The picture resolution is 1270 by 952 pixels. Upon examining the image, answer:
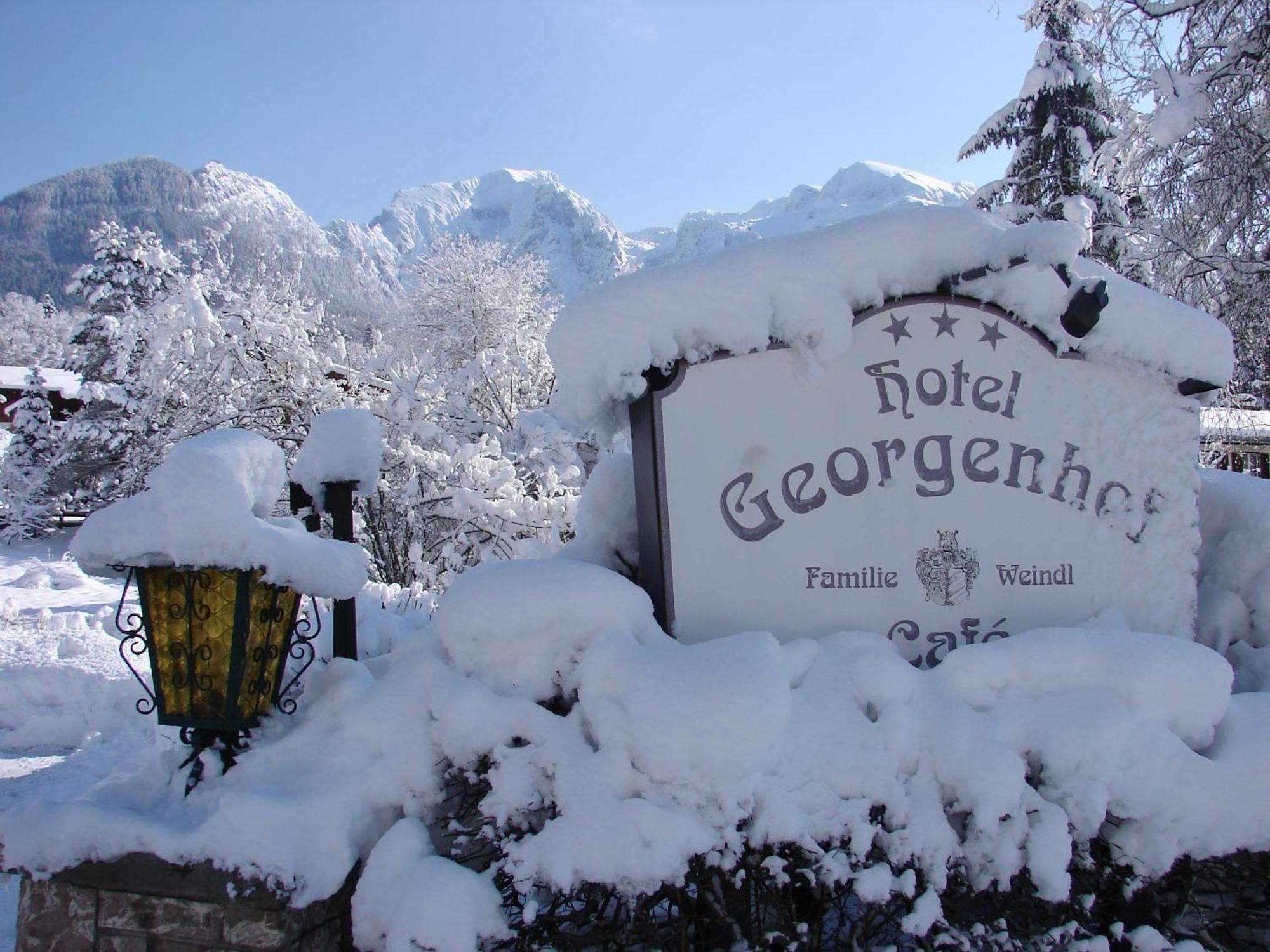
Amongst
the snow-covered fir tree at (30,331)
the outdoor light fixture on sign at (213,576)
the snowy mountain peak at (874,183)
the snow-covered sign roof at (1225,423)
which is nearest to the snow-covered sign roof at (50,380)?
the snow-covered fir tree at (30,331)

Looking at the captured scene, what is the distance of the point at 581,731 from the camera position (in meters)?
2.32

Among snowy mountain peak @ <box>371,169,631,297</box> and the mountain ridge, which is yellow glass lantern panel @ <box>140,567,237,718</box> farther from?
snowy mountain peak @ <box>371,169,631,297</box>

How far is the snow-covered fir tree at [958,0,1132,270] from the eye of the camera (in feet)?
42.0

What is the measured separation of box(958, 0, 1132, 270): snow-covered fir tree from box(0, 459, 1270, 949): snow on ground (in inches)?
465

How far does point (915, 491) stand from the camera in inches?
116

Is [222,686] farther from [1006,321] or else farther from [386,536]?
[386,536]

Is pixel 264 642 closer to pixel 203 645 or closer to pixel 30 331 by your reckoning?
pixel 203 645

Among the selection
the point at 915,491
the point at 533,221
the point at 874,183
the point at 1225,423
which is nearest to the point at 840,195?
the point at 874,183

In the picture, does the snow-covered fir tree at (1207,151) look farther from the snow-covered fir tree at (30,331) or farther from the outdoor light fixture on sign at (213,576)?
the snow-covered fir tree at (30,331)

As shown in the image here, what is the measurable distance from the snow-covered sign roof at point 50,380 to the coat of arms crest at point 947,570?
2312cm

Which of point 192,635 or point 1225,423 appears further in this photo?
point 1225,423

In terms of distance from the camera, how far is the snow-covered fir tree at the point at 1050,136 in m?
12.8

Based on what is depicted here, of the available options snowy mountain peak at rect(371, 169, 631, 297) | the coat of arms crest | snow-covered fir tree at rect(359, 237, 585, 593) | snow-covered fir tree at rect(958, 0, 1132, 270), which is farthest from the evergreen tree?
snowy mountain peak at rect(371, 169, 631, 297)

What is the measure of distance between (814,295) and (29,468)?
2266 centimetres
